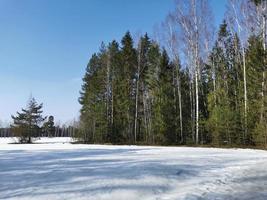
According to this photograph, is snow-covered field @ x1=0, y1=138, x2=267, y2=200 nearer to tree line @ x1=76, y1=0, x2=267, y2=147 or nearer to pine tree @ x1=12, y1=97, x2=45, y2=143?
tree line @ x1=76, y1=0, x2=267, y2=147

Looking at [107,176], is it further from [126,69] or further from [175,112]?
[126,69]

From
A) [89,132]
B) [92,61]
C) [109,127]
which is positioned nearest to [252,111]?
[109,127]

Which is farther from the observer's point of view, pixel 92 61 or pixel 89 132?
pixel 92 61

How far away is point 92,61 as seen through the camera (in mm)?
51094

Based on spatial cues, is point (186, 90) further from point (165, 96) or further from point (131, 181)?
point (131, 181)

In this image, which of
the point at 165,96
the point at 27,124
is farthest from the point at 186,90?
the point at 27,124

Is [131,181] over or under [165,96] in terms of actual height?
under

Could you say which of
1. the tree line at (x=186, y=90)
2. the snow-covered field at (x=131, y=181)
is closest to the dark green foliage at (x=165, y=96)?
the tree line at (x=186, y=90)

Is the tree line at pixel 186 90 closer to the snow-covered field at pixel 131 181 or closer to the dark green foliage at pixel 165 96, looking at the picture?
the dark green foliage at pixel 165 96

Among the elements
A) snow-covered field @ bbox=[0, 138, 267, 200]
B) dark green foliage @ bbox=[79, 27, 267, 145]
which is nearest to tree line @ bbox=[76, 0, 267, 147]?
dark green foliage @ bbox=[79, 27, 267, 145]

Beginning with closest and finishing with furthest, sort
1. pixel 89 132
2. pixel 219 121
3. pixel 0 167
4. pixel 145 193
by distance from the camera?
pixel 145 193 < pixel 0 167 < pixel 219 121 < pixel 89 132

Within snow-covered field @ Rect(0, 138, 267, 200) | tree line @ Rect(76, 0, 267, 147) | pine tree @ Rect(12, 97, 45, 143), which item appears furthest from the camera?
pine tree @ Rect(12, 97, 45, 143)

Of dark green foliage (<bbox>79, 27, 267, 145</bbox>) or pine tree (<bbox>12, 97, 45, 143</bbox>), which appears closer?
dark green foliage (<bbox>79, 27, 267, 145</bbox>)

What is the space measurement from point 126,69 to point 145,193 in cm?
3402
